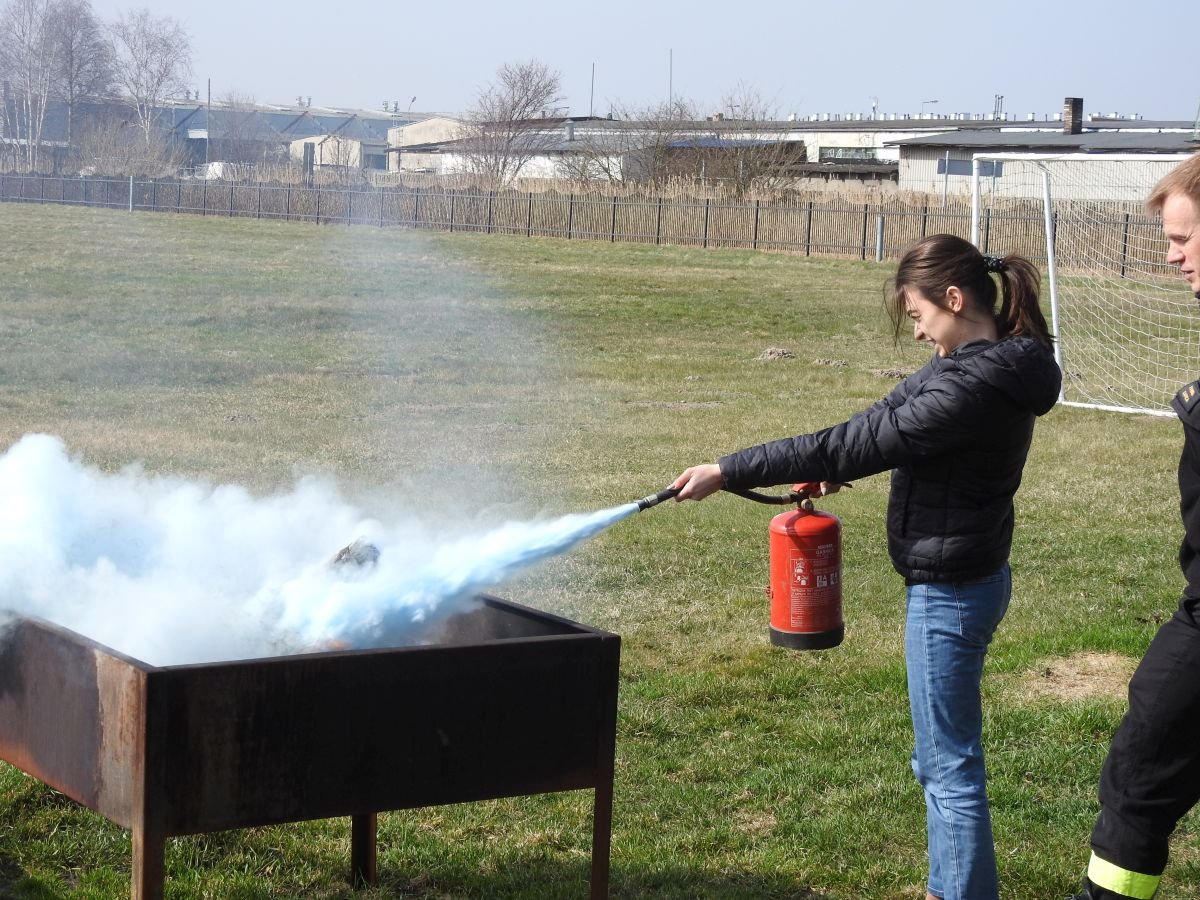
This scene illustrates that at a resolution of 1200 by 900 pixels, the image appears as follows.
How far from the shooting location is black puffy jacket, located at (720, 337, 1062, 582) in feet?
11.6

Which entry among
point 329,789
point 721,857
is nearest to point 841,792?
point 721,857

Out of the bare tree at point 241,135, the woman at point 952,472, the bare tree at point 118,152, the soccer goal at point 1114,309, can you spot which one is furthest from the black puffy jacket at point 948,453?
the bare tree at point 241,135

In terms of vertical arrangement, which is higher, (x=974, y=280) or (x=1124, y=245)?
(x=1124, y=245)

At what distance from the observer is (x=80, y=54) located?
12555 mm

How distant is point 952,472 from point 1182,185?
2.95 ft

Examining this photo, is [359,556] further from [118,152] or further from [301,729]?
[118,152]

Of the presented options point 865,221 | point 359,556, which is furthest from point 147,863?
point 865,221

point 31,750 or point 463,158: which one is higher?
point 463,158

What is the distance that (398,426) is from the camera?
12.7 meters

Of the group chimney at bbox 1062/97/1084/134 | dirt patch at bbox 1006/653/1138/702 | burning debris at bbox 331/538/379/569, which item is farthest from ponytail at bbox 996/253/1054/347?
chimney at bbox 1062/97/1084/134

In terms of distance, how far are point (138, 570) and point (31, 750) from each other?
0.68 metres

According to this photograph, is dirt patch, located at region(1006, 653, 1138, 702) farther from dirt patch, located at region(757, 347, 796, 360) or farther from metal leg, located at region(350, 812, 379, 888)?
dirt patch, located at region(757, 347, 796, 360)

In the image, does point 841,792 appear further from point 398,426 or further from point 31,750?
point 398,426

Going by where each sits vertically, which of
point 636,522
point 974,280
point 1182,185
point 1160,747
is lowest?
point 636,522
